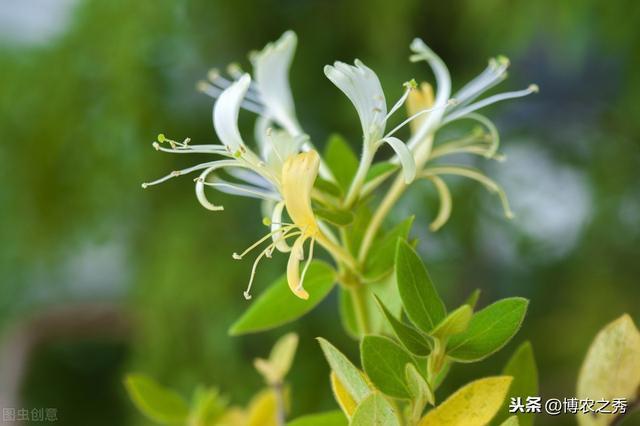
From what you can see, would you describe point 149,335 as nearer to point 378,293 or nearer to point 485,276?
point 485,276

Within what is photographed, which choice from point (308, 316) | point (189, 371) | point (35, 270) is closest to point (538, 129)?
point (308, 316)

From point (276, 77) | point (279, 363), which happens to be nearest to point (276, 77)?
point (276, 77)

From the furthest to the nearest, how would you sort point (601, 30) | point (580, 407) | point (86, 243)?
point (86, 243)
point (601, 30)
point (580, 407)

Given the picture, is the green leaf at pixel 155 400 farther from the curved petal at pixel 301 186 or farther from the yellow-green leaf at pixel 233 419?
the curved petal at pixel 301 186

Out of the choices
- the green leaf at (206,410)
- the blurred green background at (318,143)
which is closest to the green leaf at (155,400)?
the green leaf at (206,410)

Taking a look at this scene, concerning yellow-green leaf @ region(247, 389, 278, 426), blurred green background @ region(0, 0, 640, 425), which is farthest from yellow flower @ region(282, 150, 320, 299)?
blurred green background @ region(0, 0, 640, 425)

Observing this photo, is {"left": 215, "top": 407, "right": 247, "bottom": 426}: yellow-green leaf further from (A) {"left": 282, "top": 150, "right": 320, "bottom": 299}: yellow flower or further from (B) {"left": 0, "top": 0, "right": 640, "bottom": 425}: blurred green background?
(B) {"left": 0, "top": 0, "right": 640, "bottom": 425}: blurred green background

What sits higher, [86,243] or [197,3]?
[197,3]
